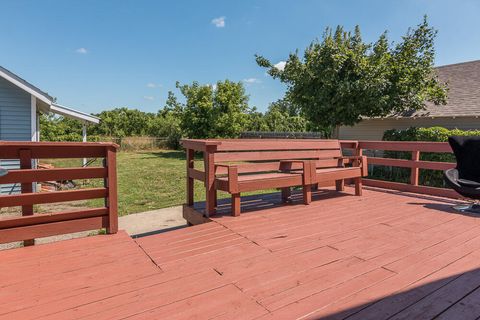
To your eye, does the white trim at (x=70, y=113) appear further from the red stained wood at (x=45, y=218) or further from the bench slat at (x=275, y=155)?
the red stained wood at (x=45, y=218)

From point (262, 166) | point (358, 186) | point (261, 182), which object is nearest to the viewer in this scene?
point (261, 182)

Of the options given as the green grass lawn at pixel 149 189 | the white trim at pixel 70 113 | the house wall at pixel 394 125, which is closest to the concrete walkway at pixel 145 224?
the green grass lawn at pixel 149 189

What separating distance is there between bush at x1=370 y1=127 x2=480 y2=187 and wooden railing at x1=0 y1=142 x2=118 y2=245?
9167 mm

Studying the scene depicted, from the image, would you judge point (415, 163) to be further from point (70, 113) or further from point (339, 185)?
point (70, 113)

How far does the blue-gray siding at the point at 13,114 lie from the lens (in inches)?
326

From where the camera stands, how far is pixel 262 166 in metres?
4.50

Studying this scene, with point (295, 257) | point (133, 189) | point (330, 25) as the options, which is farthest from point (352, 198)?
point (330, 25)

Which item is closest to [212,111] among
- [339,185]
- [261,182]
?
[339,185]

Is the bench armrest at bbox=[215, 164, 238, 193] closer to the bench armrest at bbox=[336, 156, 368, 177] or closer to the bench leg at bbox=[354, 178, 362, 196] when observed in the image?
the bench armrest at bbox=[336, 156, 368, 177]

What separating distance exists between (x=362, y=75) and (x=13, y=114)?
11.3 meters

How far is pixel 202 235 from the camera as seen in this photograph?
306cm

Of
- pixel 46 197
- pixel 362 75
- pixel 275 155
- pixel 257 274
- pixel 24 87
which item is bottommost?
pixel 257 274

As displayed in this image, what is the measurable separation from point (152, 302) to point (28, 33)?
57.0 ft

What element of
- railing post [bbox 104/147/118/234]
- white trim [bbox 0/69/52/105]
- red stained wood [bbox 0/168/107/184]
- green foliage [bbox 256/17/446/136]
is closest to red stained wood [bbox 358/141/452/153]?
railing post [bbox 104/147/118/234]
